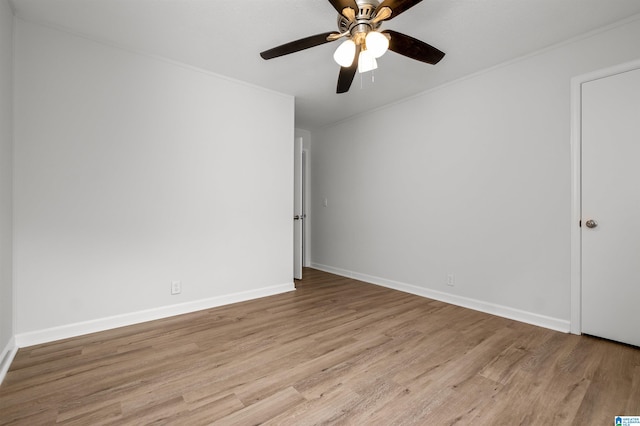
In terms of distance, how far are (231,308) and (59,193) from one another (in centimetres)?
183

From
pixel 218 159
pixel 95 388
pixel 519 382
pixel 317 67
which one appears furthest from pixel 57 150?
pixel 519 382

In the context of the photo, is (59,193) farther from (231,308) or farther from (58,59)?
(231,308)

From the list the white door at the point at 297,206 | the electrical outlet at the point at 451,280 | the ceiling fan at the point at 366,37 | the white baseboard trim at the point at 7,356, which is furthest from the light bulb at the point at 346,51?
the white baseboard trim at the point at 7,356

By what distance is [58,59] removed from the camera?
7.85 feet

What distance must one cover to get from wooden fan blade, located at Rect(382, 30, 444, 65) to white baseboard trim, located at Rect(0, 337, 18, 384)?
323 cm

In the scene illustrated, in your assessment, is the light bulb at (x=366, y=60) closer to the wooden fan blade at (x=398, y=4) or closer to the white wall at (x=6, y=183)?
the wooden fan blade at (x=398, y=4)

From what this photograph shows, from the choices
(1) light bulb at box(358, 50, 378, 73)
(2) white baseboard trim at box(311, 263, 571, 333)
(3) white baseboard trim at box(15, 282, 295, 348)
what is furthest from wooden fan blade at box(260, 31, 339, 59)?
(2) white baseboard trim at box(311, 263, 571, 333)

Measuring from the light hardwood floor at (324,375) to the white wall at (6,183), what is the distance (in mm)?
237

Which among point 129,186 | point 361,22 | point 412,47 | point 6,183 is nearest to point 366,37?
point 361,22

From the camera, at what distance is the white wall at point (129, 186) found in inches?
91.3

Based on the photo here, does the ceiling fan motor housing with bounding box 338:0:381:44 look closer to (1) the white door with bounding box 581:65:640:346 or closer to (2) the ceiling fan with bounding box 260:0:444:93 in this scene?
(2) the ceiling fan with bounding box 260:0:444:93

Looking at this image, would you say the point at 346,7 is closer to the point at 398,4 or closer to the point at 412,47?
the point at 398,4

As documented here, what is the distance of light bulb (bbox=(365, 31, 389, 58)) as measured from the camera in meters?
1.76

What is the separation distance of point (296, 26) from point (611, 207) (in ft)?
9.43
